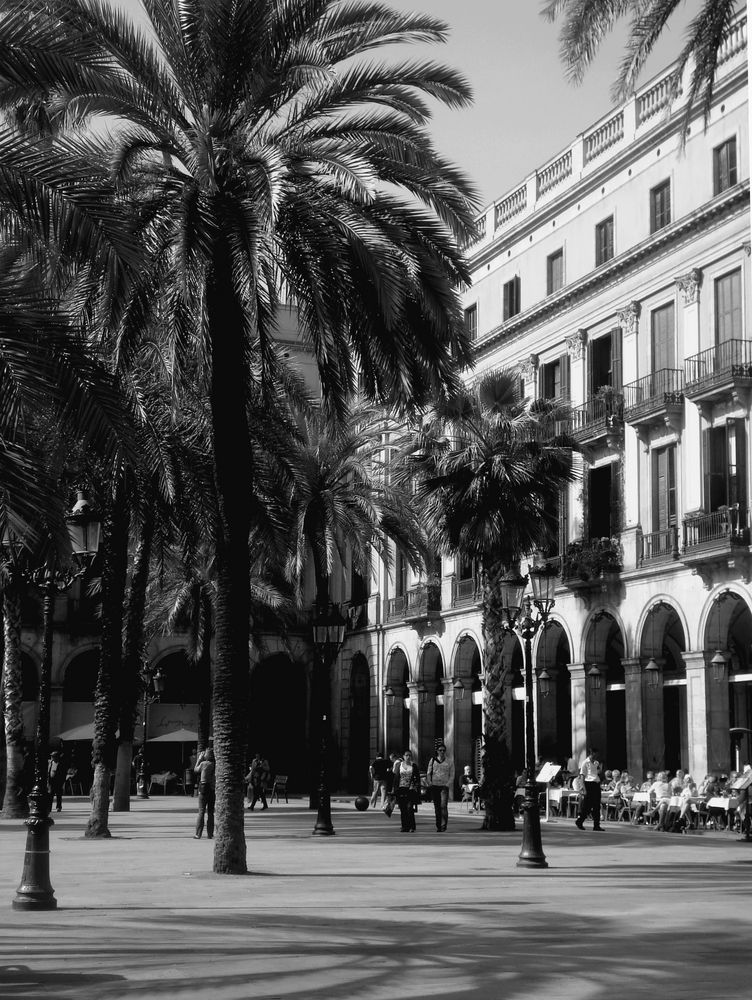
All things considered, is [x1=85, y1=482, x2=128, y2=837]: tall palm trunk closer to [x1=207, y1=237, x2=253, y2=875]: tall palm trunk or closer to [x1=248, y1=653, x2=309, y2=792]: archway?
[x1=207, y1=237, x2=253, y2=875]: tall palm trunk

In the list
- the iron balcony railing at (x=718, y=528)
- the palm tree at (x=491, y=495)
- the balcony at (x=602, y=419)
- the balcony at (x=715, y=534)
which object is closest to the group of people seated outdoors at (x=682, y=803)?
the palm tree at (x=491, y=495)

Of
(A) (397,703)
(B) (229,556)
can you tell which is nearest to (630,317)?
(A) (397,703)

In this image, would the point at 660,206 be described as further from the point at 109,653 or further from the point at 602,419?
the point at 109,653

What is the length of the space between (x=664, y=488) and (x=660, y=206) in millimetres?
8010

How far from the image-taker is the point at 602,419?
38.7 metres

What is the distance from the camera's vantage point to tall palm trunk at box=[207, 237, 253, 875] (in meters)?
16.9

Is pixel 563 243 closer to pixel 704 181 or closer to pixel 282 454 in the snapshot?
pixel 704 181

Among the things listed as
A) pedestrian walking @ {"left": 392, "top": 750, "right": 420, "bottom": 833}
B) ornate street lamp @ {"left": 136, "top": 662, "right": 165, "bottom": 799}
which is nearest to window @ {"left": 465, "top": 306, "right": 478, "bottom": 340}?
ornate street lamp @ {"left": 136, "top": 662, "right": 165, "bottom": 799}

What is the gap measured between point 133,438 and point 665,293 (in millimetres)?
26607

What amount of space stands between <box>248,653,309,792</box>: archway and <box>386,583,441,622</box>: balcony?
9.70 metres

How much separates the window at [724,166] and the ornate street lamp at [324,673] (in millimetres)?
14907

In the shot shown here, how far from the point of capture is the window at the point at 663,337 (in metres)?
37.0

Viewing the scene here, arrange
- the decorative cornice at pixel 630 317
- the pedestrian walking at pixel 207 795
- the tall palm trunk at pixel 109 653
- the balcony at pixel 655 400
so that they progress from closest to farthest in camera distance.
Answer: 1. the tall palm trunk at pixel 109 653
2. the pedestrian walking at pixel 207 795
3. the balcony at pixel 655 400
4. the decorative cornice at pixel 630 317

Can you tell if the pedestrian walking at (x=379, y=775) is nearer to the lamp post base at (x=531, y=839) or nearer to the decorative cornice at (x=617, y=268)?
the decorative cornice at (x=617, y=268)
